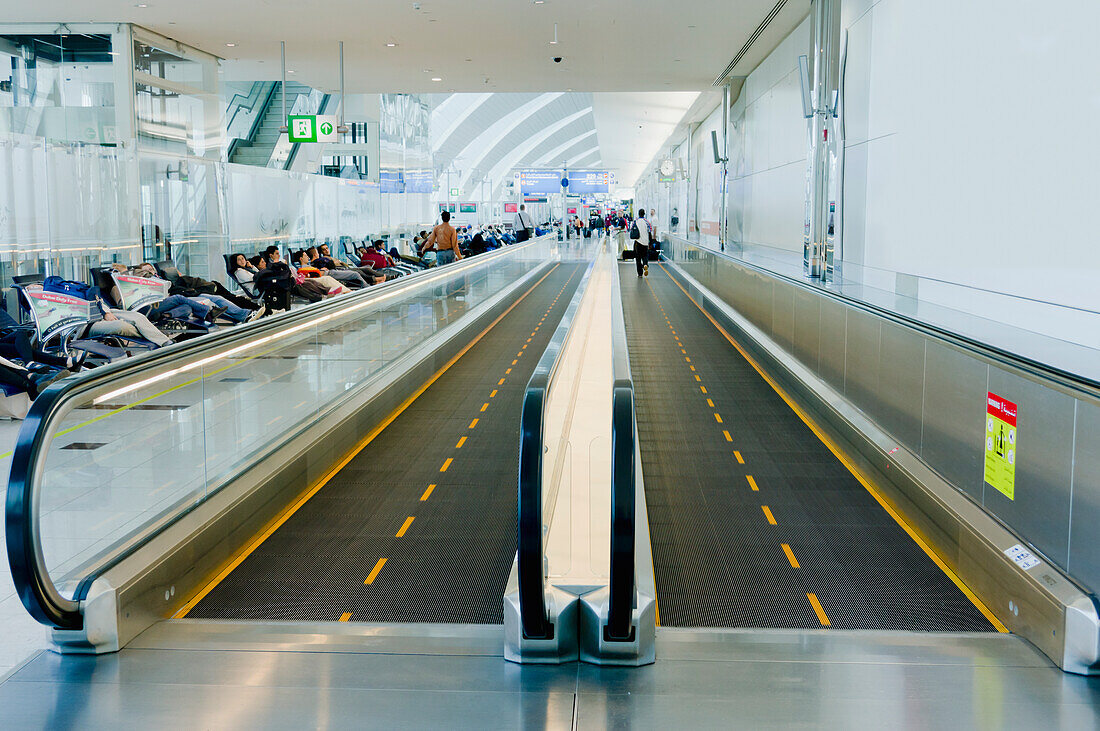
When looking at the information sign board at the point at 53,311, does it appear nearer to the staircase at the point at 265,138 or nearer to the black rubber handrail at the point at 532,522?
the black rubber handrail at the point at 532,522

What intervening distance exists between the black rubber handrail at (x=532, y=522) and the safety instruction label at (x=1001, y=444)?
246 centimetres

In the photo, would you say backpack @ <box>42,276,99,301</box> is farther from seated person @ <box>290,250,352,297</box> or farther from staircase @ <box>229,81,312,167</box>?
staircase @ <box>229,81,312,167</box>

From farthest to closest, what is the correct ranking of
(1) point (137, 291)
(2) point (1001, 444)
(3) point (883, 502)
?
(1) point (137, 291) < (3) point (883, 502) < (2) point (1001, 444)

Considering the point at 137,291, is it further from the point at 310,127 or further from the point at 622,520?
the point at 622,520

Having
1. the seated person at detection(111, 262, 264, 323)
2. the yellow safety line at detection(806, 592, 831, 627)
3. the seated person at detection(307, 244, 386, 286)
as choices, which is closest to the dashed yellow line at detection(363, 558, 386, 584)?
the yellow safety line at detection(806, 592, 831, 627)

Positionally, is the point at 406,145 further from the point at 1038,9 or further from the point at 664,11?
the point at 1038,9

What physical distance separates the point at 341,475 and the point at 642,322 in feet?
33.0

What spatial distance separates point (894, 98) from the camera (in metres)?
12.3

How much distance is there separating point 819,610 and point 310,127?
17572 mm

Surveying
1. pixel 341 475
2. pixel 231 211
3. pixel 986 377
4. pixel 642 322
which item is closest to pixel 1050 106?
pixel 986 377

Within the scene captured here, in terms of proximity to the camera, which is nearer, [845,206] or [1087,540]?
[1087,540]

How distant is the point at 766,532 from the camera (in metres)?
5.83

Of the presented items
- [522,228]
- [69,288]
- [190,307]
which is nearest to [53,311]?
[69,288]

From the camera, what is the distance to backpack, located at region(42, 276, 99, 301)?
10.6m
